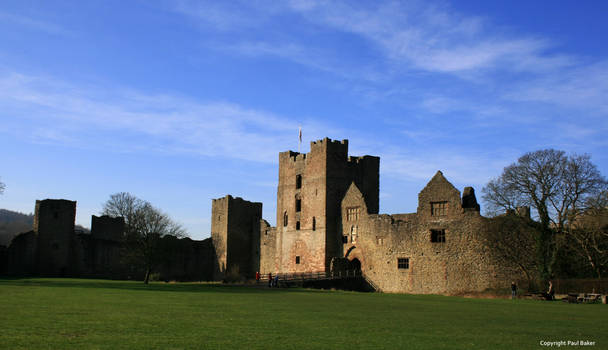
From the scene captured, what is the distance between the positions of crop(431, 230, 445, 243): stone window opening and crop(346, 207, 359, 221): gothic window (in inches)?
331

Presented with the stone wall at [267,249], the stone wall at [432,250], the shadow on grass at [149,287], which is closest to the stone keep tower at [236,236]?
the stone wall at [267,249]

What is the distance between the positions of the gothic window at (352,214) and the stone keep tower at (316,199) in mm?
1413

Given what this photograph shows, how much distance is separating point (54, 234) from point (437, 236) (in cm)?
3755

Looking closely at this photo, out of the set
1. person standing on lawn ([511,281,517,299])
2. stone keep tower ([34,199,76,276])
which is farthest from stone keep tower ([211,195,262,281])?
person standing on lawn ([511,281,517,299])

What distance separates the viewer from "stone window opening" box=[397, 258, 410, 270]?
43.0 metres

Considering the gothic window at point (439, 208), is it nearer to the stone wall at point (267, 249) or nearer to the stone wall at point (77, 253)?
the stone wall at point (267, 249)

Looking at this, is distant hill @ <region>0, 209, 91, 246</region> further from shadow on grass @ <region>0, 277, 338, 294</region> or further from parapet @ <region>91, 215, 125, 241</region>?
shadow on grass @ <region>0, 277, 338, 294</region>

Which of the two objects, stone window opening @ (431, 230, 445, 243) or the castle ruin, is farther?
stone window opening @ (431, 230, 445, 243)

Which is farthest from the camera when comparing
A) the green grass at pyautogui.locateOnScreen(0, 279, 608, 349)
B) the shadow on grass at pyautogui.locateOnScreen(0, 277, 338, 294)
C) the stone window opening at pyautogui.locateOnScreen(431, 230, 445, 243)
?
the stone window opening at pyautogui.locateOnScreen(431, 230, 445, 243)

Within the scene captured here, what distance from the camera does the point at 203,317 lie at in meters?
15.8

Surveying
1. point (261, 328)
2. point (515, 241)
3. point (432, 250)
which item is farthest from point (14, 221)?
point (261, 328)

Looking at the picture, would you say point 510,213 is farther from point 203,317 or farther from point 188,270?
Result: point 188,270

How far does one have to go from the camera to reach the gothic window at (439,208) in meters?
41.2

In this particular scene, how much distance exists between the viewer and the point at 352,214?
4916 centimetres
